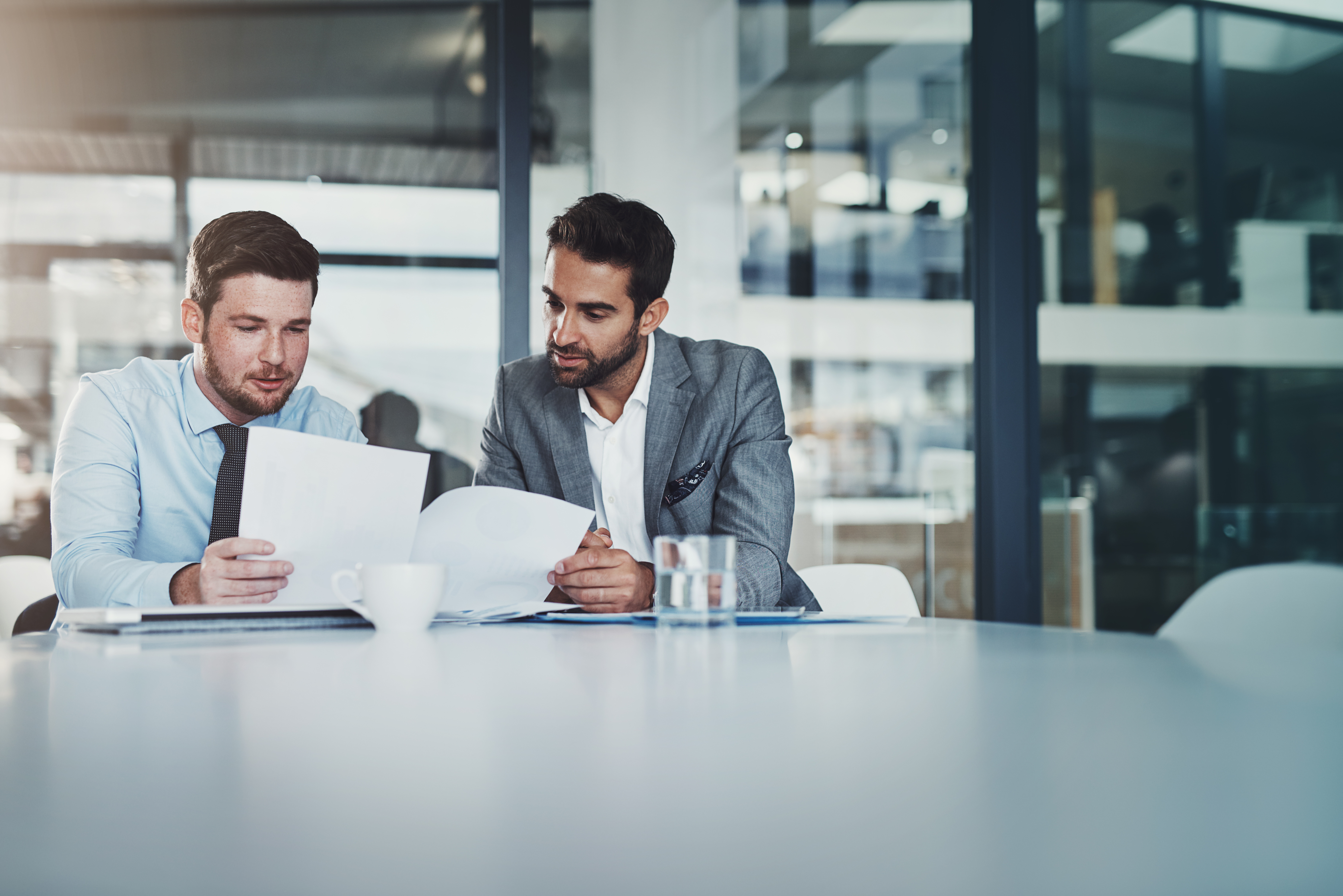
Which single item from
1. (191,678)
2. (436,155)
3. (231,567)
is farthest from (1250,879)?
(436,155)

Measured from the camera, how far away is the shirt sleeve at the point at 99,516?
53.9 inches

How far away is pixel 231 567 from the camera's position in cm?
124

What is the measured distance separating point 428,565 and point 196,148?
276cm

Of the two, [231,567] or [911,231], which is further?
[911,231]

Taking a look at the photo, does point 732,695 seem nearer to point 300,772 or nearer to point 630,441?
point 300,772

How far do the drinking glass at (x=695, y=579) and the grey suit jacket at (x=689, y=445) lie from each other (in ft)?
1.62

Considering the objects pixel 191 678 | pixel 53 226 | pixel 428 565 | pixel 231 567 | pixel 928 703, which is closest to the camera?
pixel 928 703

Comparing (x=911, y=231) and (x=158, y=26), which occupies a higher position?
(x=158, y=26)

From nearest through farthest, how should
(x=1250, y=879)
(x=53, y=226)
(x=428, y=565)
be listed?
(x=1250, y=879) → (x=428, y=565) → (x=53, y=226)

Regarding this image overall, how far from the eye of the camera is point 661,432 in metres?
1.95

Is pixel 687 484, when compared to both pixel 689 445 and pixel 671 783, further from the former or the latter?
pixel 671 783

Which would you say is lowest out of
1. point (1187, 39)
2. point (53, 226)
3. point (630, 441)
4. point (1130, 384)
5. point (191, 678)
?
point (191, 678)

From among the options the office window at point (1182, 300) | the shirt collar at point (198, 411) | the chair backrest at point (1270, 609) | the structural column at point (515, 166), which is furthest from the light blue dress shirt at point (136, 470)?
the office window at point (1182, 300)

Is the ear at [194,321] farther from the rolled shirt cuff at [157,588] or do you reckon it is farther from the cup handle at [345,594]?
the cup handle at [345,594]
